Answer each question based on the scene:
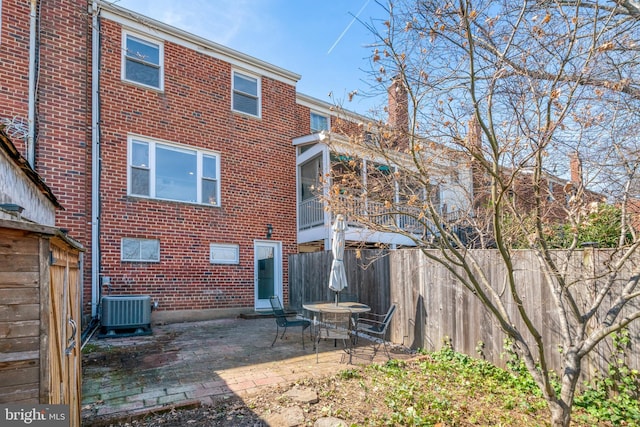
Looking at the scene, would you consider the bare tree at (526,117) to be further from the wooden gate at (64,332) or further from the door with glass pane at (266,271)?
the door with glass pane at (266,271)

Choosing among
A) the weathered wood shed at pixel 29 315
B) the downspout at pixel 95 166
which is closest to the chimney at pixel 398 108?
the weathered wood shed at pixel 29 315

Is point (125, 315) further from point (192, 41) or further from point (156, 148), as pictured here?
point (192, 41)

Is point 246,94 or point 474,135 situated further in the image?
point 246,94

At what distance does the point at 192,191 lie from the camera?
9.99 m

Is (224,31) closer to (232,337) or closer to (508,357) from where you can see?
(232,337)

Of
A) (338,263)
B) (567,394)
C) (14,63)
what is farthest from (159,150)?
(567,394)

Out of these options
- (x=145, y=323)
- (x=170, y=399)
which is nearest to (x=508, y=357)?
(x=170, y=399)

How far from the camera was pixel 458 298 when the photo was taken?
227 inches

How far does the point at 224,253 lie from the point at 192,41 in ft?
20.3

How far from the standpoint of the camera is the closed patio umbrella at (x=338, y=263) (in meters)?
6.96

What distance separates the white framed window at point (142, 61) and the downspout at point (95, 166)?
631mm

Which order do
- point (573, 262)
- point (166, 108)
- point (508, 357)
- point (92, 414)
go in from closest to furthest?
point (92, 414) < point (573, 262) < point (508, 357) < point (166, 108)

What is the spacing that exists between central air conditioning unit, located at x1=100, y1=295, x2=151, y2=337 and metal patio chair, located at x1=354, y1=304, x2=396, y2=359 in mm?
4774

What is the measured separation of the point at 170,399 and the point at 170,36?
9.46 metres
